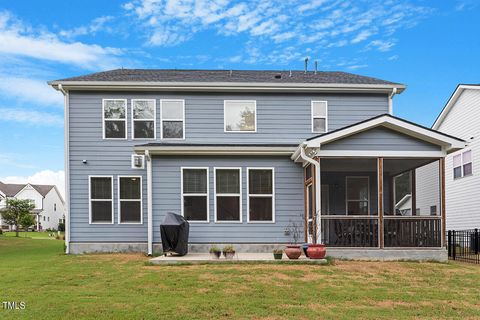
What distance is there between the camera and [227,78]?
630 inches

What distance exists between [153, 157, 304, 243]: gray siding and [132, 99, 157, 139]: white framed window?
150 centimetres

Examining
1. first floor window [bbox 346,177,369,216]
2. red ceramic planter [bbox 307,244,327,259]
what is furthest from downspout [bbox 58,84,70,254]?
first floor window [bbox 346,177,369,216]

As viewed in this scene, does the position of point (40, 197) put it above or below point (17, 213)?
above

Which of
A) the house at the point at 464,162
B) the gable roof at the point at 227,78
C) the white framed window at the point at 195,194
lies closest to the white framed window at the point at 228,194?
the white framed window at the point at 195,194

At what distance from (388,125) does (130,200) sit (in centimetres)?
829

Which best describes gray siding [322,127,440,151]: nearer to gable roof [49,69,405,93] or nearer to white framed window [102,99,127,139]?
gable roof [49,69,405,93]

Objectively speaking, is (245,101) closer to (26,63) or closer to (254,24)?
(254,24)

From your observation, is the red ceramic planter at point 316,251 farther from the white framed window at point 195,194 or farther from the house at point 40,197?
the house at point 40,197

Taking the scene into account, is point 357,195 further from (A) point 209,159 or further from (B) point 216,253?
(B) point 216,253

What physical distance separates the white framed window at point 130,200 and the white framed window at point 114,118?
4.84 feet

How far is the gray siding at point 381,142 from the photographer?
1230 centimetres

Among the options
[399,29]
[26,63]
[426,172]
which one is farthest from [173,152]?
[426,172]

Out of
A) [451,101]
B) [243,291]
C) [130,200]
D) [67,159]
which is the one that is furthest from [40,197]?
[243,291]

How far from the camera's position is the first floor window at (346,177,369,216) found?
632 inches
